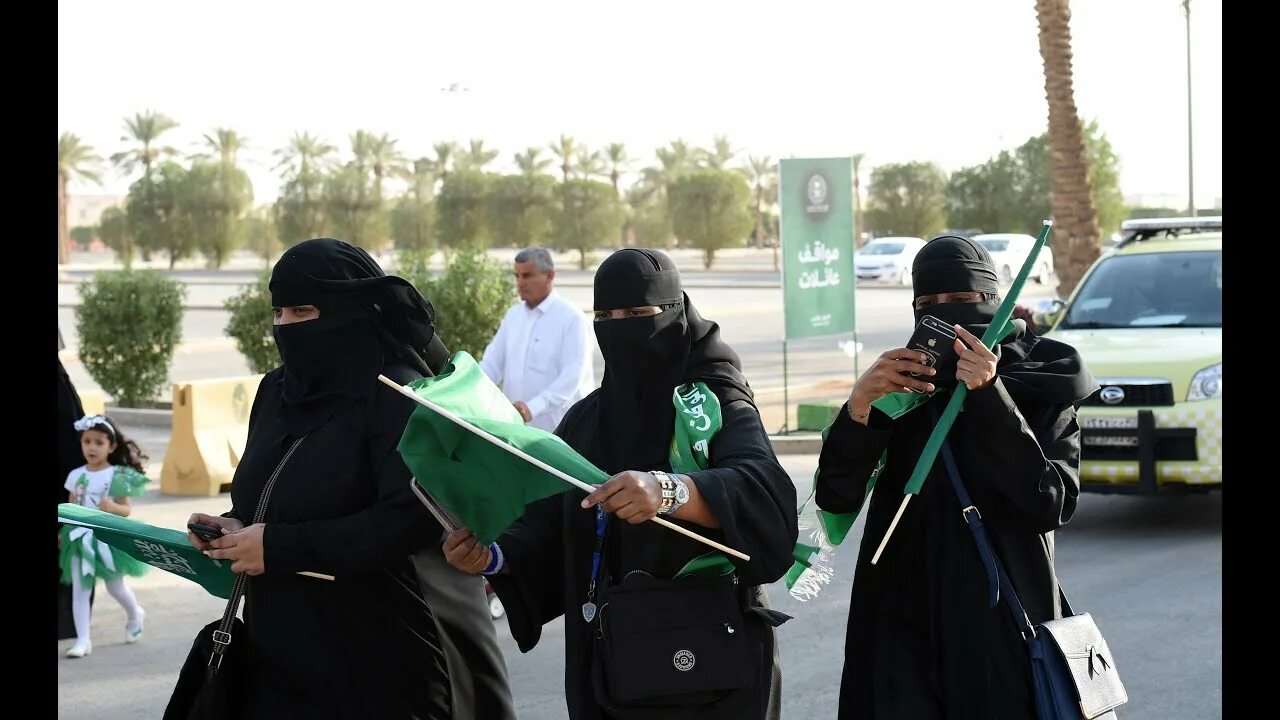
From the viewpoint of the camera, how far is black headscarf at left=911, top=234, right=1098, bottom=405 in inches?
151

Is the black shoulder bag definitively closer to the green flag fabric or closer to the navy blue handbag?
the green flag fabric

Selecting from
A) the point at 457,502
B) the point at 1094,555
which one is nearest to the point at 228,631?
the point at 457,502

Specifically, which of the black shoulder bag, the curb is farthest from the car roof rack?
the curb

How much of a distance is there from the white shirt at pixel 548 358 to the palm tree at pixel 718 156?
71401 millimetres

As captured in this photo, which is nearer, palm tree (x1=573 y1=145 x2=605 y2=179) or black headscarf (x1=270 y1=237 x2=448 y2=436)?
black headscarf (x1=270 y1=237 x2=448 y2=436)

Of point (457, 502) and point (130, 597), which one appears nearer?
point (457, 502)

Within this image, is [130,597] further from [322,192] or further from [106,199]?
[106,199]

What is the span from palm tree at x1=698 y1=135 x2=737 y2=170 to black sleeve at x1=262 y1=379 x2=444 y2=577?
76.5m

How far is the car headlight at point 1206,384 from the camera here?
985 cm

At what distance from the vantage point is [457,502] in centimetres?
365

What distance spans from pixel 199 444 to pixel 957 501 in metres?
9.90

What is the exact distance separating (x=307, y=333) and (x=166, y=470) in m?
9.55

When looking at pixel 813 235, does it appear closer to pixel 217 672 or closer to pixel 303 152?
pixel 217 672
